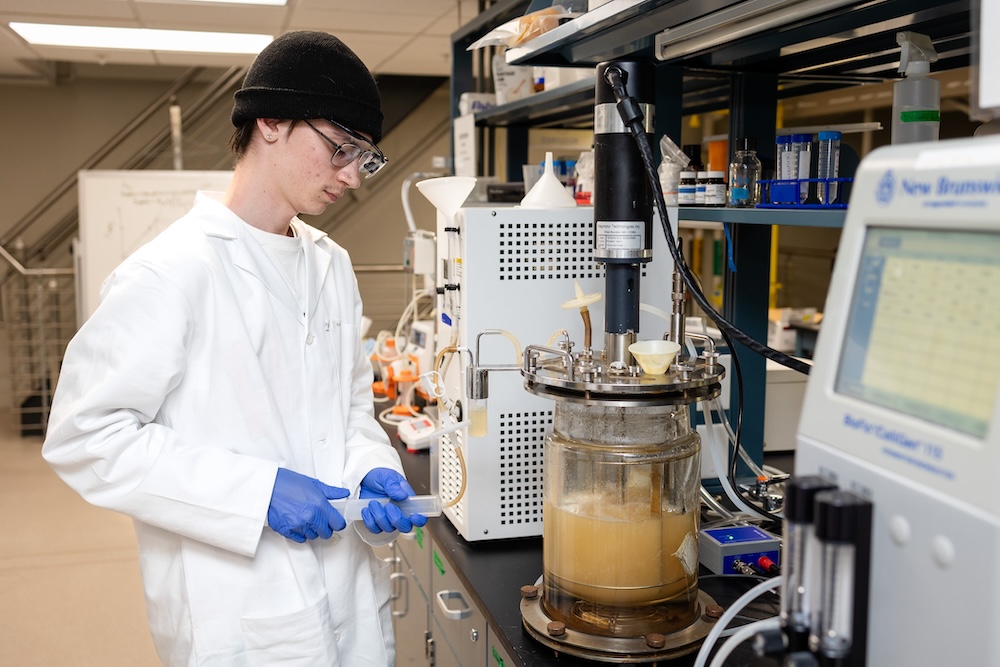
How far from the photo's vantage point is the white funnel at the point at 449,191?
1.80m

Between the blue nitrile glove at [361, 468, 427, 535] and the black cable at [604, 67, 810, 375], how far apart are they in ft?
2.05

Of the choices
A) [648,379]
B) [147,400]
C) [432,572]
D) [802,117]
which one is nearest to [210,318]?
[147,400]

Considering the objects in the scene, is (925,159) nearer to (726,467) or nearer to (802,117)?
(726,467)

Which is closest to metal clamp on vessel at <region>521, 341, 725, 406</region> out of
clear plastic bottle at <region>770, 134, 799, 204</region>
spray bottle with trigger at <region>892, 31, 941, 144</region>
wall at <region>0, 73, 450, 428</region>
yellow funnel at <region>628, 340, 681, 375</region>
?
yellow funnel at <region>628, 340, 681, 375</region>

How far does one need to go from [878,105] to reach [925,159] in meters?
4.89

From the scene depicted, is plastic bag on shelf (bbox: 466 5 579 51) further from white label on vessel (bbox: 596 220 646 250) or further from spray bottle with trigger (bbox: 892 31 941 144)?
spray bottle with trigger (bbox: 892 31 941 144)

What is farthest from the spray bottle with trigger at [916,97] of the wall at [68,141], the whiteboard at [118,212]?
the wall at [68,141]

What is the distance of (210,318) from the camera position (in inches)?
57.2

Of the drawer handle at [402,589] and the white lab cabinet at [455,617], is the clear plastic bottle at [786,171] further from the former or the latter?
the drawer handle at [402,589]

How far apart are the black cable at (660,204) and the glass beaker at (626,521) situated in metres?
0.18

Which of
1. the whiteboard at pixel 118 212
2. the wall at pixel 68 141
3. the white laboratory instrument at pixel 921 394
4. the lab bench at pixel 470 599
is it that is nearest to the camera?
the white laboratory instrument at pixel 921 394

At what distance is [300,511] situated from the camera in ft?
4.61

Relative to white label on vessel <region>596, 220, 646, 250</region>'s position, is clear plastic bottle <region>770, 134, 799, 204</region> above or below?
above

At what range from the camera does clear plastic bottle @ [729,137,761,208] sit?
5.24 feet
